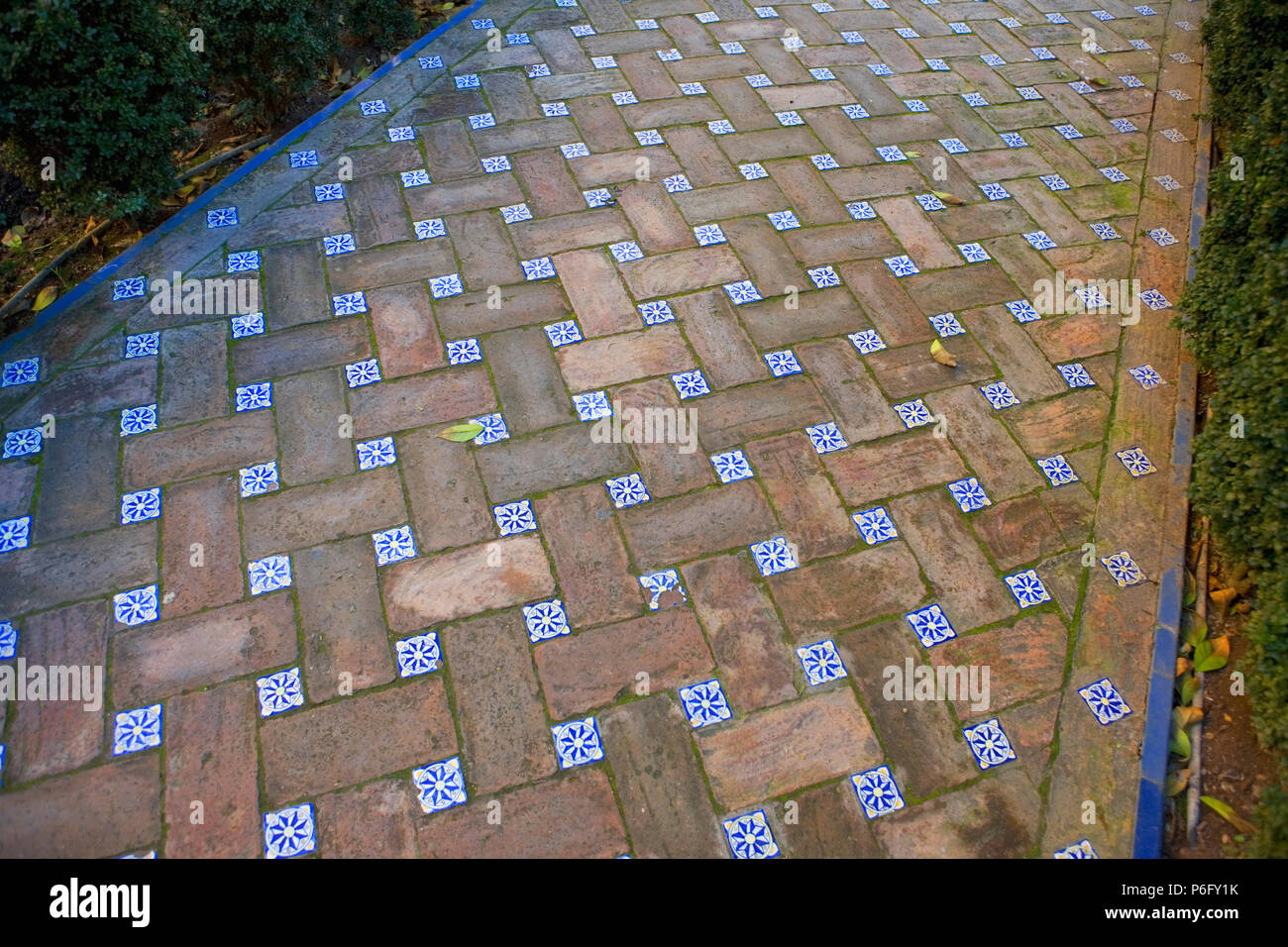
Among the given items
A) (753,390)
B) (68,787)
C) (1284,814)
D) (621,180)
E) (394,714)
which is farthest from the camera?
(621,180)

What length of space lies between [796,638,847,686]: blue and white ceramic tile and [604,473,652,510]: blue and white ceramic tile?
79 centimetres

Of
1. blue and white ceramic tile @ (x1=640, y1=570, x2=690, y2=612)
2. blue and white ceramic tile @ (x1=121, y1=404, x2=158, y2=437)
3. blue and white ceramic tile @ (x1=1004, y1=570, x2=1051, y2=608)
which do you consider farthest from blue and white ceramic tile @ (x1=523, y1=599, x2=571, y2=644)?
blue and white ceramic tile @ (x1=121, y1=404, x2=158, y2=437)

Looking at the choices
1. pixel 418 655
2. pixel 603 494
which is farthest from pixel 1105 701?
pixel 418 655

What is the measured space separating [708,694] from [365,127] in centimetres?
366

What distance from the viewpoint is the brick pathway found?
242cm

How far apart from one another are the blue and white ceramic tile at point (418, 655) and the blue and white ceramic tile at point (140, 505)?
106cm

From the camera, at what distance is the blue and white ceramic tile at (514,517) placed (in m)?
2.96

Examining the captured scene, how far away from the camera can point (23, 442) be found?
311 centimetres

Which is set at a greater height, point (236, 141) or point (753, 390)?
point (236, 141)

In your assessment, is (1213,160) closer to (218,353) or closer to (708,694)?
(708,694)

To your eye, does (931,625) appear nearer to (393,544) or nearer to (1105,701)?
(1105,701)

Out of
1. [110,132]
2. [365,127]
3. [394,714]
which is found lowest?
[394,714]
